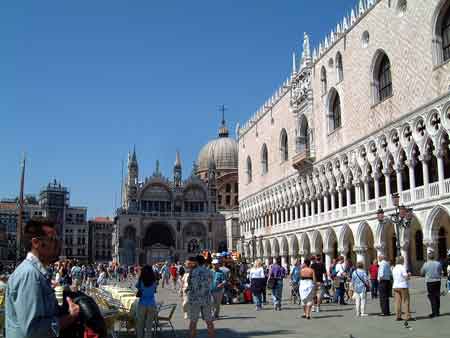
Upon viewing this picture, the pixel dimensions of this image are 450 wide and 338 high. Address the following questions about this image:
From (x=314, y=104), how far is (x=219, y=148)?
46.6m

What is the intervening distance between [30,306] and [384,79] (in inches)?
1015

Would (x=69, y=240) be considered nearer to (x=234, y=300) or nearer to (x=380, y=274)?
(x=234, y=300)

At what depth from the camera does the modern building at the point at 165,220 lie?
60.6 meters

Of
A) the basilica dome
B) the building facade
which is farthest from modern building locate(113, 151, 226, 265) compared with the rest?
the building facade

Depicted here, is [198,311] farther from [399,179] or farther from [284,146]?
[284,146]

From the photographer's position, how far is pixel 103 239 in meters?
96.2

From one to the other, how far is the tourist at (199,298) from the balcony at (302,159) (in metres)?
26.2

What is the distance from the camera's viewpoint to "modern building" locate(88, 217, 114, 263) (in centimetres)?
9400

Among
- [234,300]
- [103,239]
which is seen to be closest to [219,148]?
[103,239]

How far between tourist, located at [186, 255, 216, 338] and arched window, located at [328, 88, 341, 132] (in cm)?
2443

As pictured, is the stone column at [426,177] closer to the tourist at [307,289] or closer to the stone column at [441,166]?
the stone column at [441,166]

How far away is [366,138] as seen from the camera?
89.6 feet

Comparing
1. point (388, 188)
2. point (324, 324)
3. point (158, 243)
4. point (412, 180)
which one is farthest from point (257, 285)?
point (158, 243)

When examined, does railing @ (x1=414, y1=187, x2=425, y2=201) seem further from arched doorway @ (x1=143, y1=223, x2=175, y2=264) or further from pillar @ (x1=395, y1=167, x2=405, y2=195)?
arched doorway @ (x1=143, y1=223, x2=175, y2=264)
